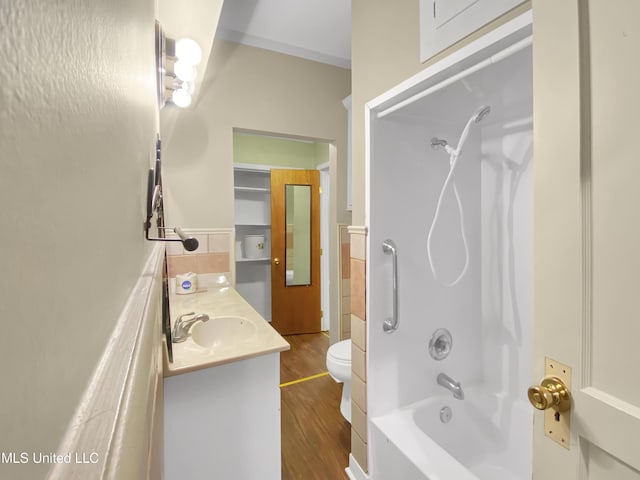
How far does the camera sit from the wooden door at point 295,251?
11.1ft

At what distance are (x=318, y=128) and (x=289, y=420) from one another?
2127 millimetres

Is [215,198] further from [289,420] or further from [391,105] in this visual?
[289,420]

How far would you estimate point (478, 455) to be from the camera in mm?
1528

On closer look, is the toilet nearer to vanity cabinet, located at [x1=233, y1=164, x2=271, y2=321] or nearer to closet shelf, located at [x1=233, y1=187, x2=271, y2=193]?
vanity cabinet, located at [x1=233, y1=164, x2=271, y2=321]

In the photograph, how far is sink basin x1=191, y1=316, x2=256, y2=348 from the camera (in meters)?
1.42

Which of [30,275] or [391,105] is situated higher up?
[391,105]

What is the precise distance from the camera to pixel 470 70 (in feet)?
3.05

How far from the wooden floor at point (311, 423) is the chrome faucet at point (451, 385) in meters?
0.69

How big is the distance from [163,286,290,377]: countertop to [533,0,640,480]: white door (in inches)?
33.7

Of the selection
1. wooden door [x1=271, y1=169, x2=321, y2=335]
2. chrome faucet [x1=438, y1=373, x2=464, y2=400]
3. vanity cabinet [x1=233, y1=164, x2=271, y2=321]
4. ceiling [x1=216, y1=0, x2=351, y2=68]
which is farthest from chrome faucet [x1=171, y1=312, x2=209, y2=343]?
vanity cabinet [x1=233, y1=164, x2=271, y2=321]

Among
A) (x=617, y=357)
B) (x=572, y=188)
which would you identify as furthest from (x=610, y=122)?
(x=617, y=357)

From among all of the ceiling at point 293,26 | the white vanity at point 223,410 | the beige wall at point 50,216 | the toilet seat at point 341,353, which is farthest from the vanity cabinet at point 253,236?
the beige wall at point 50,216

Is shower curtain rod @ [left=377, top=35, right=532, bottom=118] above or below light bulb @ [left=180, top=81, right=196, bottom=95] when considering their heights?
below

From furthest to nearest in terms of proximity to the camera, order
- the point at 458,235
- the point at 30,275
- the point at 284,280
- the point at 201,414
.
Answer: the point at 284,280 → the point at 458,235 → the point at 201,414 → the point at 30,275
